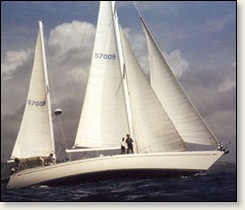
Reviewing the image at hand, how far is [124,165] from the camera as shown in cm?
569

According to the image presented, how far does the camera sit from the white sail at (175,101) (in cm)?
554

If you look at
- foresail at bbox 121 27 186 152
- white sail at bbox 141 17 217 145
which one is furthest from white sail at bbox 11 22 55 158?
white sail at bbox 141 17 217 145

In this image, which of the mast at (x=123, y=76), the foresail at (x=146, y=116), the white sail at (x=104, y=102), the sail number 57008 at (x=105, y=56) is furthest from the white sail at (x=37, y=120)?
the foresail at (x=146, y=116)

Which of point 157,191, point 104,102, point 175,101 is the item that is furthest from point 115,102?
point 157,191

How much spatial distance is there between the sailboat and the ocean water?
25 cm

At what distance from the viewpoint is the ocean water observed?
4.70m

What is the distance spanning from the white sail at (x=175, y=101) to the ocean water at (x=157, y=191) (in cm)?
46

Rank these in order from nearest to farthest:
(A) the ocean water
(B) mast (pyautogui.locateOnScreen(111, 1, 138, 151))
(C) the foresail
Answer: (A) the ocean water < (C) the foresail < (B) mast (pyautogui.locateOnScreen(111, 1, 138, 151))

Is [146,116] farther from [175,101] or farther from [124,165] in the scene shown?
[124,165]

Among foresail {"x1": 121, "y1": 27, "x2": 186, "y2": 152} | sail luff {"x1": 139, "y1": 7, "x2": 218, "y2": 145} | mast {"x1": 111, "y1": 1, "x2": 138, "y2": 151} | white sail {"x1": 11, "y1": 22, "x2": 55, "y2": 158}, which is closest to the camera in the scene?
sail luff {"x1": 139, "y1": 7, "x2": 218, "y2": 145}

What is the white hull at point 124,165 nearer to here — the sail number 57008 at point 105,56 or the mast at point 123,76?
the mast at point 123,76

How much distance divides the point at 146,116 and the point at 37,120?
1616 mm

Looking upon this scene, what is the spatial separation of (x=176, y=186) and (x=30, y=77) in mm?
2400

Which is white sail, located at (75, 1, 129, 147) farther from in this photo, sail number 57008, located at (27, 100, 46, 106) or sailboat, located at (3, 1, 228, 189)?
sail number 57008, located at (27, 100, 46, 106)
